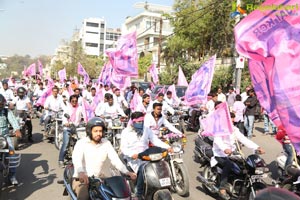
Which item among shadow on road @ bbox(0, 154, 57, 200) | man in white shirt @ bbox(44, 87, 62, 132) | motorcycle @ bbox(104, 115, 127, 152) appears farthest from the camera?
man in white shirt @ bbox(44, 87, 62, 132)

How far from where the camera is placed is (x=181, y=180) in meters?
6.04

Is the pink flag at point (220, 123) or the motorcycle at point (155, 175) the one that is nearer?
the motorcycle at point (155, 175)

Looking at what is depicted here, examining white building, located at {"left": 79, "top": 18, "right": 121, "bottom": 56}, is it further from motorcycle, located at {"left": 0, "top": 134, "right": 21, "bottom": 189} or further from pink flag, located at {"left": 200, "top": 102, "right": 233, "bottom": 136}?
pink flag, located at {"left": 200, "top": 102, "right": 233, "bottom": 136}

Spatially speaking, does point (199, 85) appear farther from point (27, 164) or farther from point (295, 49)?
point (295, 49)

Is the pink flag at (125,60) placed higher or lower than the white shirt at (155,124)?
higher

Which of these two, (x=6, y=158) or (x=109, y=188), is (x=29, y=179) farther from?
(x=109, y=188)

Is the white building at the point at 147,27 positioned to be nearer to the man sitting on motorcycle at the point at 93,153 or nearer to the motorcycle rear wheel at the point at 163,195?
the motorcycle rear wheel at the point at 163,195

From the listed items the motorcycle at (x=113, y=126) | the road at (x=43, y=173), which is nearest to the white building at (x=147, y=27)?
the road at (x=43, y=173)

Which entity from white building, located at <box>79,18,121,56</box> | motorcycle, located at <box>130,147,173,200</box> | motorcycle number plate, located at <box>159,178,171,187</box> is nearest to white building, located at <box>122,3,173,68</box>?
white building, located at <box>79,18,121,56</box>

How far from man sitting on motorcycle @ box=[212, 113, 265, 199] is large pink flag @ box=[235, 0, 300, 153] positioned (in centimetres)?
164

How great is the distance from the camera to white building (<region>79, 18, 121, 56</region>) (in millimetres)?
92188

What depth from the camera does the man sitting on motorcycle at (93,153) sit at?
417 centimetres

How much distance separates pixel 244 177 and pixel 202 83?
190 inches

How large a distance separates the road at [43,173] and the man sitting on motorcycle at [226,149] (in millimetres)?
767
